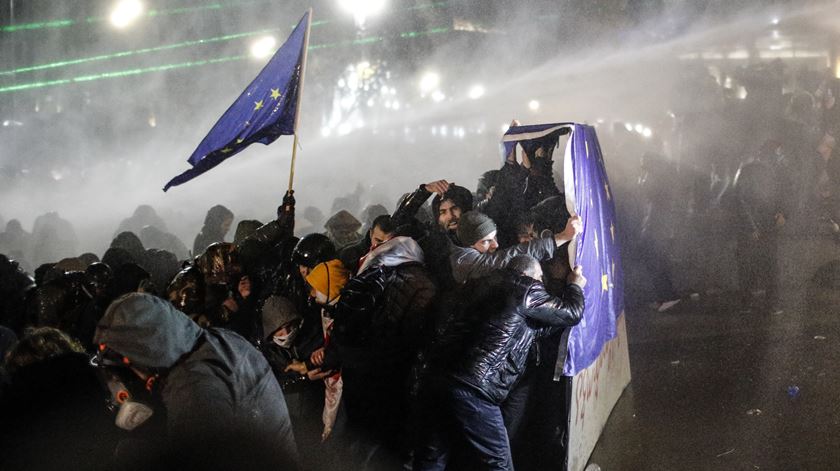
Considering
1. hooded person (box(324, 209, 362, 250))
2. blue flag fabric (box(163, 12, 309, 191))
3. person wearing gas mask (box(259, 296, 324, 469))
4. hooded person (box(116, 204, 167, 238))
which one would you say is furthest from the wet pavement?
hooded person (box(116, 204, 167, 238))

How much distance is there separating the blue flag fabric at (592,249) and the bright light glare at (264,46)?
566 inches

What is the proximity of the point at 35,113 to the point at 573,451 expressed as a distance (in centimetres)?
2103

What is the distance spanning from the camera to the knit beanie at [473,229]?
4090mm

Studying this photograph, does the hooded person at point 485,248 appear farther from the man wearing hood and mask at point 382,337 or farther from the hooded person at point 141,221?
the hooded person at point 141,221

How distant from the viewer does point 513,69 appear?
17875 mm

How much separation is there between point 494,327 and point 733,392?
9.31ft

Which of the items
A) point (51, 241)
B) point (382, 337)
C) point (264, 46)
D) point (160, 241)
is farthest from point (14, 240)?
point (382, 337)

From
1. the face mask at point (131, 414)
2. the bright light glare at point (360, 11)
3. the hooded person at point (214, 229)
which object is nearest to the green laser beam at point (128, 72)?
the bright light glare at point (360, 11)

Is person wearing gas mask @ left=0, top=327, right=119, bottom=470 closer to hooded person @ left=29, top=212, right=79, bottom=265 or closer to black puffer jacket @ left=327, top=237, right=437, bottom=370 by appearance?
black puffer jacket @ left=327, top=237, right=437, bottom=370

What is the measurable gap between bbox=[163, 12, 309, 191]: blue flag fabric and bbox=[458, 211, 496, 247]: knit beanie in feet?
6.33

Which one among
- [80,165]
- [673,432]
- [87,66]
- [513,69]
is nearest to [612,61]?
[513,69]

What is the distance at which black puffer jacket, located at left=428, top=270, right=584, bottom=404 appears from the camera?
11.3 ft

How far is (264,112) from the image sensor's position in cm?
540

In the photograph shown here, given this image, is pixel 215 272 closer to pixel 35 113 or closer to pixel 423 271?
pixel 423 271
